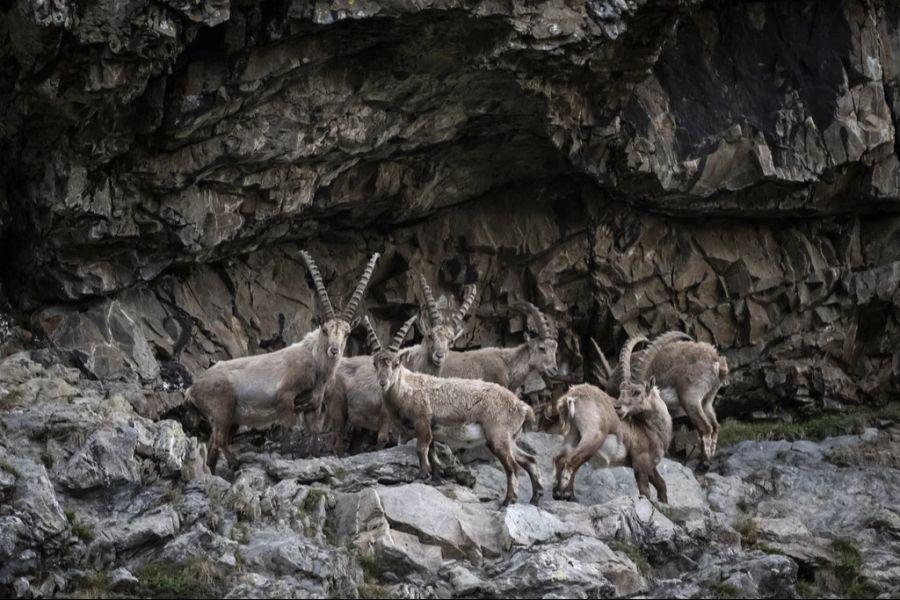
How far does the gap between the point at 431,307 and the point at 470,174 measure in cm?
239

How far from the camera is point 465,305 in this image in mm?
24281

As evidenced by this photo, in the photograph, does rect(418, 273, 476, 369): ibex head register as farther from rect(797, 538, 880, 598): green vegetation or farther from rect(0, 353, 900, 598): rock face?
rect(797, 538, 880, 598): green vegetation

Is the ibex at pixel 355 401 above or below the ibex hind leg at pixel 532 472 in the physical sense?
above

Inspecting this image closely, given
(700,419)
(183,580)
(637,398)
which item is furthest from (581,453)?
(183,580)

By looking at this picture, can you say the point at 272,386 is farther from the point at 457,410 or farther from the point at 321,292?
the point at 457,410

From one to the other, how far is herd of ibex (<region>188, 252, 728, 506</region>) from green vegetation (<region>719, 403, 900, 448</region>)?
188 cm

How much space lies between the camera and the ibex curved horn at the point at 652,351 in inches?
926

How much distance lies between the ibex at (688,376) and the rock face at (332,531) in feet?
9.36

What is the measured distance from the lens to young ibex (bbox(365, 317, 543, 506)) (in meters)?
19.3

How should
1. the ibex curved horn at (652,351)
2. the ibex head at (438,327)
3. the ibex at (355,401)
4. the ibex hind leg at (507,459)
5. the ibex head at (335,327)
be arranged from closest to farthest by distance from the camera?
the ibex hind leg at (507,459) < the ibex head at (335,327) < the ibex at (355,401) < the ibex head at (438,327) < the ibex curved horn at (652,351)

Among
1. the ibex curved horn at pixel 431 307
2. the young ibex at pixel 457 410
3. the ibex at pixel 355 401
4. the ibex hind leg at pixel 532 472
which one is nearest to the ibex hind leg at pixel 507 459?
the young ibex at pixel 457 410

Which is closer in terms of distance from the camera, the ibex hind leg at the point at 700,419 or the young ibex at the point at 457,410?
the young ibex at the point at 457,410

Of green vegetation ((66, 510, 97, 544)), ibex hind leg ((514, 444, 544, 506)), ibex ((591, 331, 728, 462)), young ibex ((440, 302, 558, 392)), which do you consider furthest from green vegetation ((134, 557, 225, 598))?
ibex ((591, 331, 728, 462))

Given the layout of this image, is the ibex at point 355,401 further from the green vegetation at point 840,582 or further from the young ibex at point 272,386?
the green vegetation at point 840,582
